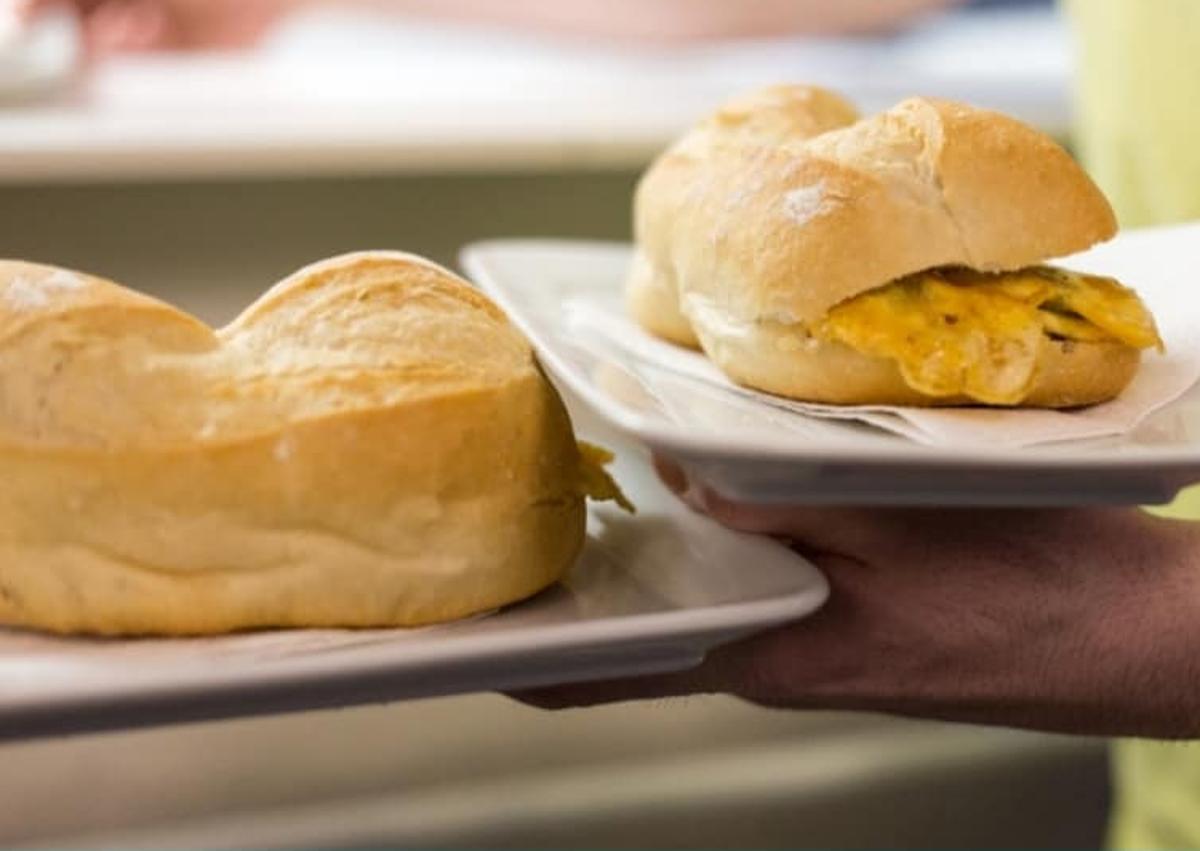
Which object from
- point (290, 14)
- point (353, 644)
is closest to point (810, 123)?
point (353, 644)

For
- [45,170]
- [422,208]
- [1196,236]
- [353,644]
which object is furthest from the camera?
[422,208]

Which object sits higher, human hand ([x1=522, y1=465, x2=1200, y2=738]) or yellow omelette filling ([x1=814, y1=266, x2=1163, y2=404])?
yellow omelette filling ([x1=814, y1=266, x2=1163, y2=404])

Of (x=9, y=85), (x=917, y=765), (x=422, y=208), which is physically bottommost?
(x=917, y=765)

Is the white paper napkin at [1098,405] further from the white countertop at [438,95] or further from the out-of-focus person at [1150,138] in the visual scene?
the white countertop at [438,95]

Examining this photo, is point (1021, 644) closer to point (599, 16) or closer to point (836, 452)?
point (836, 452)

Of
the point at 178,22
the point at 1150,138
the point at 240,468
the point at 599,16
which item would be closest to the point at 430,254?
the point at 599,16

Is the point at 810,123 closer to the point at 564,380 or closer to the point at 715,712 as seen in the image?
the point at 564,380

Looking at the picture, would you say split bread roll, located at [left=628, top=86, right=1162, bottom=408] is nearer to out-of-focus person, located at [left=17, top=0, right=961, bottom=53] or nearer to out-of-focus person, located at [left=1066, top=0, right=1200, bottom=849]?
out-of-focus person, located at [left=1066, top=0, right=1200, bottom=849]

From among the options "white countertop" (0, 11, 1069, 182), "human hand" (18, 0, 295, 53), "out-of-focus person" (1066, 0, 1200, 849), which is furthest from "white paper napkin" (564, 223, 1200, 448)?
"human hand" (18, 0, 295, 53)
